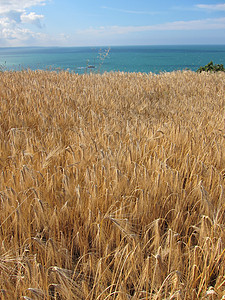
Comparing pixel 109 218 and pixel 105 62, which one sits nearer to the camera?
pixel 109 218

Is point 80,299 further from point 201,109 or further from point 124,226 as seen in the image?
point 201,109

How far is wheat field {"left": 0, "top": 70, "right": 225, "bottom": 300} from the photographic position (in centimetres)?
116

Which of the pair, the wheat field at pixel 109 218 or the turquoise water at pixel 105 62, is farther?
the turquoise water at pixel 105 62

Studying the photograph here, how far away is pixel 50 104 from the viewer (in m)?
3.79

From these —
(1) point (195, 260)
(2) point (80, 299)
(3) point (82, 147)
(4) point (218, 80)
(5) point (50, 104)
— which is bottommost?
(2) point (80, 299)

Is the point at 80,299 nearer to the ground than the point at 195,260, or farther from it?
nearer to the ground

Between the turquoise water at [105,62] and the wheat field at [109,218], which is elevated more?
the turquoise water at [105,62]

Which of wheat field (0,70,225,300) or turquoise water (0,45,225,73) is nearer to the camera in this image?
wheat field (0,70,225,300)

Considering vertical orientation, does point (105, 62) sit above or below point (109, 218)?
above

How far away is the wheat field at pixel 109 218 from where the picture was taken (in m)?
1.16

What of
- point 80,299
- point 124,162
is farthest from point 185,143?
point 80,299

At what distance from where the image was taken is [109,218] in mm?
1261

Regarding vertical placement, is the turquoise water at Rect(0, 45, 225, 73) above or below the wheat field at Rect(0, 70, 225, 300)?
A: above

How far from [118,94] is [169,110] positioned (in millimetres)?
1089
